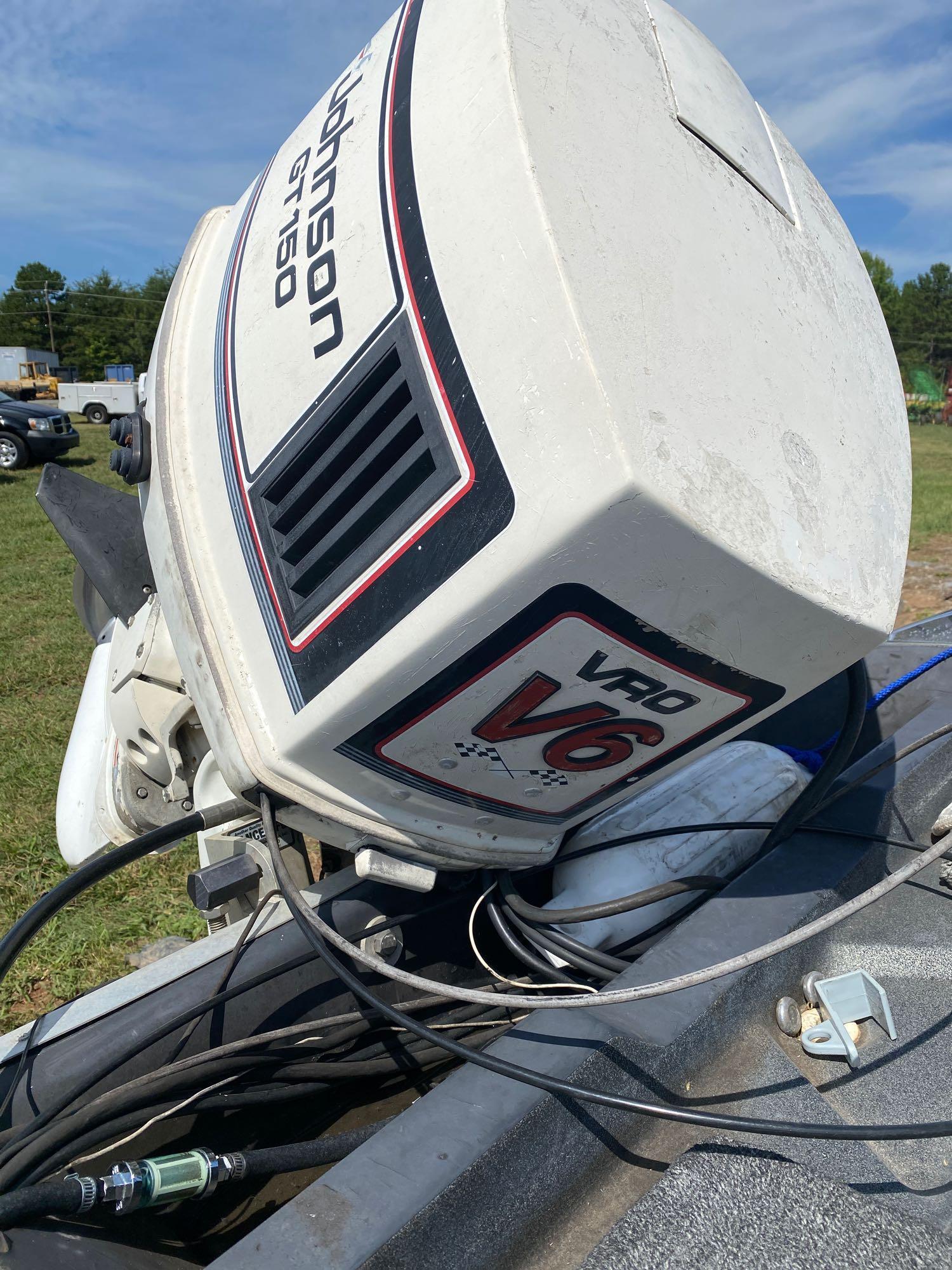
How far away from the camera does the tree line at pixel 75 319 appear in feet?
171

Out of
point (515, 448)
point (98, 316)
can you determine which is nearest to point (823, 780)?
point (515, 448)

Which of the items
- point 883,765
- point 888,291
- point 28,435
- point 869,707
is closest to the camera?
point 883,765

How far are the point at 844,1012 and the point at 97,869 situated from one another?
1.03 meters

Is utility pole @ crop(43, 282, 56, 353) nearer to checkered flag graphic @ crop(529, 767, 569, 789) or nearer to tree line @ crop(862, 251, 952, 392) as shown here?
tree line @ crop(862, 251, 952, 392)

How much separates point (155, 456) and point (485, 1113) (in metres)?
0.98

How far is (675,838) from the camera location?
62.4 inches

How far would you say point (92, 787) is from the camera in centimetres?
185

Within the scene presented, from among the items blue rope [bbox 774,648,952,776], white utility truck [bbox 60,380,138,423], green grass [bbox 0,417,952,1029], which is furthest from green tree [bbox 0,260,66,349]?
blue rope [bbox 774,648,952,776]

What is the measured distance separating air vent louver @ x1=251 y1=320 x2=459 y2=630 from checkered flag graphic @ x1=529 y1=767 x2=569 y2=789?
352 mm

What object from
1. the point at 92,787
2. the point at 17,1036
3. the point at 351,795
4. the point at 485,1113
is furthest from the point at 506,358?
the point at 92,787

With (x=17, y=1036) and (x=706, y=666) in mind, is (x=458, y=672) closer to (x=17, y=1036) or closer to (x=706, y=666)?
(x=706, y=666)

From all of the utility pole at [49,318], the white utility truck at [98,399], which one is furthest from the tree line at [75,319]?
the white utility truck at [98,399]

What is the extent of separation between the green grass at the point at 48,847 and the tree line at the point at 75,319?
4988 cm

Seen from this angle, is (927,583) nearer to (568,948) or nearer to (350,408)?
(568,948)
